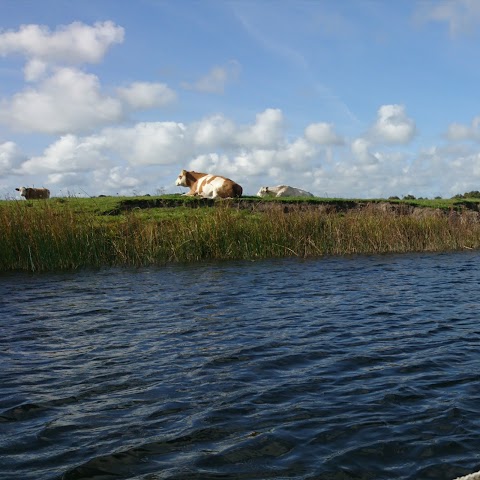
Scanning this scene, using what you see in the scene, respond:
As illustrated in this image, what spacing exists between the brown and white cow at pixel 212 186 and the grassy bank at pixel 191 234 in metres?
3.58

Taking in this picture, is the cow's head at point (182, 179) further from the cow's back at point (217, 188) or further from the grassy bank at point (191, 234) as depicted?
the grassy bank at point (191, 234)

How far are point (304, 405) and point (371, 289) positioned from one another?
24.9 feet

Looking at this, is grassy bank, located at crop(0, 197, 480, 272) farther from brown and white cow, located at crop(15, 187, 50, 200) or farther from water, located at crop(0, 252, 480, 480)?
brown and white cow, located at crop(15, 187, 50, 200)

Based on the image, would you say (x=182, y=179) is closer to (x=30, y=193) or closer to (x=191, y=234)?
(x=30, y=193)

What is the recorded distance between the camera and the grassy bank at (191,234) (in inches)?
634

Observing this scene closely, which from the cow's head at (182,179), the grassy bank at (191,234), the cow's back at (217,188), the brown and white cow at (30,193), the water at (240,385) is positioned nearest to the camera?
the water at (240,385)

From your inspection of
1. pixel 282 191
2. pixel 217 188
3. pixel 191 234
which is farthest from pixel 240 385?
pixel 282 191

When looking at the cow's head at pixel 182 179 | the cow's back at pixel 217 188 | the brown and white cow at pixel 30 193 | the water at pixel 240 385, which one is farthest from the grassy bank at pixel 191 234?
the brown and white cow at pixel 30 193

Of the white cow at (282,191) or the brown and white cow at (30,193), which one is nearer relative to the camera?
the brown and white cow at (30,193)

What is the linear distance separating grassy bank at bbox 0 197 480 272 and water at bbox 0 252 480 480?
170 inches

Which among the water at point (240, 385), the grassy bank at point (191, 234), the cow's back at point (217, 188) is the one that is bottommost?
the water at point (240, 385)

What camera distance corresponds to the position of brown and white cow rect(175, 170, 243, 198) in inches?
1017

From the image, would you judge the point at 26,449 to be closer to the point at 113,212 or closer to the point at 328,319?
the point at 328,319

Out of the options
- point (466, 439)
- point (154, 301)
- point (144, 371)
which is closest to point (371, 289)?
point (154, 301)
